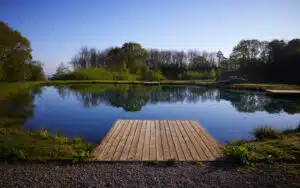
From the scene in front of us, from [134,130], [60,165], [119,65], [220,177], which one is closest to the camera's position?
[220,177]

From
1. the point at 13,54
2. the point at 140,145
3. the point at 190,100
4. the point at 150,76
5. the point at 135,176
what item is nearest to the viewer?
the point at 135,176

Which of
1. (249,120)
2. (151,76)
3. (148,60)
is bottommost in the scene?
(249,120)

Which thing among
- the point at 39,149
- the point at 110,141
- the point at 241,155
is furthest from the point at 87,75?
the point at 241,155

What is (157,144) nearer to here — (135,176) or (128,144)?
(128,144)

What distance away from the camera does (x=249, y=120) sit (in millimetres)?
7102

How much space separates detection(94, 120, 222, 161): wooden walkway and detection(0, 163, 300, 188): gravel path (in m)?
0.30

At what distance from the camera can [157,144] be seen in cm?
380

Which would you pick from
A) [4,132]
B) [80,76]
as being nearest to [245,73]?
[80,76]

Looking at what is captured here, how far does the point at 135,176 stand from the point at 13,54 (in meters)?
18.4

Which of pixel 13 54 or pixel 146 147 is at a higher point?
pixel 13 54

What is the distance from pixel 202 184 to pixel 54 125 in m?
4.73

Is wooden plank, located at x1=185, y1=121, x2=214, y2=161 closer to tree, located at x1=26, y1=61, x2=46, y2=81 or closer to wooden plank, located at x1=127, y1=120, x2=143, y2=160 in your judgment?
wooden plank, located at x1=127, y1=120, x2=143, y2=160

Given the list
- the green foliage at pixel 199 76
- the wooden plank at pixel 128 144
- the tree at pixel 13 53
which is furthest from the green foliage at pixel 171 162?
the green foliage at pixel 199 76

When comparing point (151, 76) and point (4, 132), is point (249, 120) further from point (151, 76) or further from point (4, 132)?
point (151, 76)
